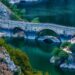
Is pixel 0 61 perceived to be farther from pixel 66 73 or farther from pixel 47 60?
pixel 47 60

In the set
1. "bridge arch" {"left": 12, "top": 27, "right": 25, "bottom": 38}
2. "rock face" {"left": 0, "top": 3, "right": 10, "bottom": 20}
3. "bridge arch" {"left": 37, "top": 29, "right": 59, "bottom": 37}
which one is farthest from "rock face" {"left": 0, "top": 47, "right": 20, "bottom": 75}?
"rock face" {"left": 0, "top": 3, "right": 10, "bottom": 20}

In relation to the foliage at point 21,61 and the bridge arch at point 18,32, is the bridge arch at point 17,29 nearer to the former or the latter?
the bridge arch at point 18,32

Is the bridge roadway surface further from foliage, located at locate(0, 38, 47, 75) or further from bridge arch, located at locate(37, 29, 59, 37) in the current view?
foliage, located at locate(0, 38, 47, 75)

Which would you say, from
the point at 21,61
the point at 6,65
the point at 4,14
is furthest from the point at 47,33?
the point at 6,65

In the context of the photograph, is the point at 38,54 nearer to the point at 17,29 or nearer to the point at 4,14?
the point at 17,29

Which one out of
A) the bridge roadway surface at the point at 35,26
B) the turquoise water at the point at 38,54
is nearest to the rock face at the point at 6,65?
the turquoise water at the point at 38,54

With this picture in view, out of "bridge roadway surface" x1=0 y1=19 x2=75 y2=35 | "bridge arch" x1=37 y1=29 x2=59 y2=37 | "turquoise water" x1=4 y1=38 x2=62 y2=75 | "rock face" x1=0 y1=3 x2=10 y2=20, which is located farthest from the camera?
"rock face" x1=0 y1=3 x2=10 y2=20
